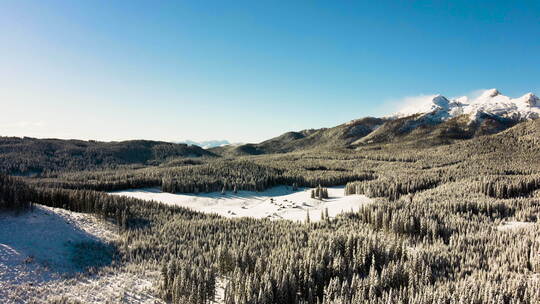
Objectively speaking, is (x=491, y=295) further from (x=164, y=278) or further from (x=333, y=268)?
(x=164, y=278)

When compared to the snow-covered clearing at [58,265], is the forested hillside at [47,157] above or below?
above

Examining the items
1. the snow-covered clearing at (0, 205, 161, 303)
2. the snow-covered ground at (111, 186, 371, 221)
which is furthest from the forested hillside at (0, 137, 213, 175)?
the snow-covered clearing at (0, 205, 161, 303)

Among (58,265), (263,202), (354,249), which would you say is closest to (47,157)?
(263,202)

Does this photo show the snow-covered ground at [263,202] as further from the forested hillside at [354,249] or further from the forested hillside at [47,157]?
the forested hillside at [47,157]

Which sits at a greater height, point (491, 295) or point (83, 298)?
point (491, 295)

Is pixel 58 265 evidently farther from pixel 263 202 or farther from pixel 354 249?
pixel 263 202

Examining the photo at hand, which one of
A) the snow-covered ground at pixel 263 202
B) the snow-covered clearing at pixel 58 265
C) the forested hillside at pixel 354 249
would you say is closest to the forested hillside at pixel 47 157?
the snow-covered ground at pixel 263 202

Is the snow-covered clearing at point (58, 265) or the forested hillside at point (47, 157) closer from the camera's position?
the snow-covered clearing at point (58, 265)

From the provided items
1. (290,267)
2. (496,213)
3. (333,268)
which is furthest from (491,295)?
(496,213)
